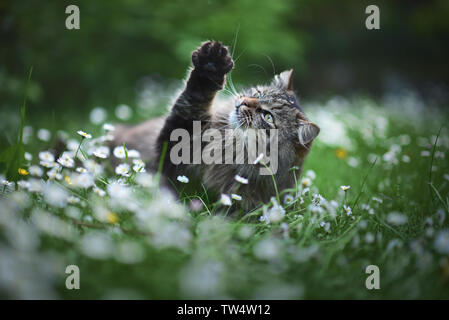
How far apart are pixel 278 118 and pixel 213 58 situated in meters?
0.55

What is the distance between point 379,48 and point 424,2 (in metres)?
1.29

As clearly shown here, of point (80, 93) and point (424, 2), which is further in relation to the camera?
point (424, 2)

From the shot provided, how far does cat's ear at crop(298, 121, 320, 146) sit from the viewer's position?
5.85 ft

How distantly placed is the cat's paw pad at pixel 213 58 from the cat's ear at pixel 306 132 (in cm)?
56

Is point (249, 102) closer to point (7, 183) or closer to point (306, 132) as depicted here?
point (306, 132)

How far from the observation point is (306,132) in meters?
1.81

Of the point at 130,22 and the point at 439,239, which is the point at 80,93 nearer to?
the point at 130,22

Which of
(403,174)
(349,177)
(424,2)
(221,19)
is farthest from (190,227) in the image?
(424,2)

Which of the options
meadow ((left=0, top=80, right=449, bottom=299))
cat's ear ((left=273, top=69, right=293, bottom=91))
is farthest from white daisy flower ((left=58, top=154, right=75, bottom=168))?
cat's ear ((left=273, top=69, right=293, bottom=91))

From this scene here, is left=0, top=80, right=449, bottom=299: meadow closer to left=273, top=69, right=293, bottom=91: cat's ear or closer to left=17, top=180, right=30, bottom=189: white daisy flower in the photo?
left=17, top=180, right=30, bottom=189: white daisy flower

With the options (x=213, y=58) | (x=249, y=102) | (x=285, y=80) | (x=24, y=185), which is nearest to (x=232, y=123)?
(x=249, y=102)

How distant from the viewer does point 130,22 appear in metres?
4.05

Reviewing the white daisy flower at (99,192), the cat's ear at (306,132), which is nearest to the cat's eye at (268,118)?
the cat's ear at (306,132)
